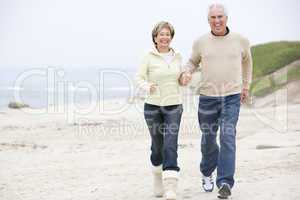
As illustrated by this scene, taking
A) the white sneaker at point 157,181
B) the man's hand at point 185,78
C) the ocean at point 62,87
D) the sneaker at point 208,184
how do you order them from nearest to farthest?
the man's hand at point 185,78 → the white sneaker at point 157,181 → the sneaker at point 208,184 → the ocean at point 62,87

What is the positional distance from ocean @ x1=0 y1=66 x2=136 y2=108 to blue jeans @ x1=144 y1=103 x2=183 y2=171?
14.1 meters

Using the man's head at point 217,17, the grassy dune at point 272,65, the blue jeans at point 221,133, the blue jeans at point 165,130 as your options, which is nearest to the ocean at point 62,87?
the grassy dune at point 272,65

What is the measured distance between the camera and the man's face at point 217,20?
224 inches

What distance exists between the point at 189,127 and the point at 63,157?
4350 millimetres

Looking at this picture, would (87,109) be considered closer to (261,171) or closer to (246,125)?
(246,125)

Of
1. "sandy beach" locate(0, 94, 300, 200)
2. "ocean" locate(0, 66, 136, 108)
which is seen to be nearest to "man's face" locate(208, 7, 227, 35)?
"sandy beach" locate(0, 94, 300, 200)

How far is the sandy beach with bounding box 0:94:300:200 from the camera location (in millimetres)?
6262

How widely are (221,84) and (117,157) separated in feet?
11.2

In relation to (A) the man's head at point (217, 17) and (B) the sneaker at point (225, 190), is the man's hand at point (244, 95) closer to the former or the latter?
(A) the man's head at point (217, 17)

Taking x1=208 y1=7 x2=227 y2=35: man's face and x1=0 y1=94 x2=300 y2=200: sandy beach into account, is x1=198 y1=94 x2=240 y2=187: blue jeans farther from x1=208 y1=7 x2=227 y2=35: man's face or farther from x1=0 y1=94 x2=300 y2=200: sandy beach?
x1=208 y1=7 x2=227 y2=35: man's face

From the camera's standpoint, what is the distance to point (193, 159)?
27.7 feet

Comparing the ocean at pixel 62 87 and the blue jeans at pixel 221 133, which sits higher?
the blue jeans at pixel 221 133

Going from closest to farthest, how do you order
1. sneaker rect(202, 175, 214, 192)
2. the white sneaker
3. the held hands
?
1. the held hands
2. the white sneaker
3. sneaker rect(202, 175, 214, 192)

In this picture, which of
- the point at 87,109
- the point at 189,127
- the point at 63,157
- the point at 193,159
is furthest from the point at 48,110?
the point at 193,159
